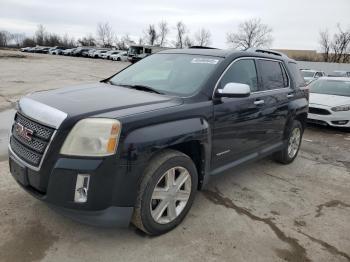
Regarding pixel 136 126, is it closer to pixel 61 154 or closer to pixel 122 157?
pixel 122 157

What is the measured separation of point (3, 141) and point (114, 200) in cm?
395

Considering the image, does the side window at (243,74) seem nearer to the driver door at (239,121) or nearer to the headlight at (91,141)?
the driver door at (239,121)

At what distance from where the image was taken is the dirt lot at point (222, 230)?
3.06 m

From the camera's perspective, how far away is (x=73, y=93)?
3572mm

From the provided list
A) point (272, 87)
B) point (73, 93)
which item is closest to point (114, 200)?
point (73, 93)

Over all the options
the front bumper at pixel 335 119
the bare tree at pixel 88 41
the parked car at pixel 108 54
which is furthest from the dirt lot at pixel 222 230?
the bare tree at pixel 88 41

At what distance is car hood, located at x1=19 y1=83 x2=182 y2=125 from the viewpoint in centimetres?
298

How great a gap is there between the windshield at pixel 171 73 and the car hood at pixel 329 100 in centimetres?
589

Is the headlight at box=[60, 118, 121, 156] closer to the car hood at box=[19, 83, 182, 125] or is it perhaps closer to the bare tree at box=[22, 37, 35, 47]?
the car hood at box=[19, 83, 182, 125]

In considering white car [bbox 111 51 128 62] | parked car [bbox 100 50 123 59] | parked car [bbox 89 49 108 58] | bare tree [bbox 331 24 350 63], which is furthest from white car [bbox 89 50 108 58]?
bare tree [bbox 331 24 350 63]

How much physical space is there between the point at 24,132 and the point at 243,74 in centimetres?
262

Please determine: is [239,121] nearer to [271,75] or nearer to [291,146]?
[271,75]

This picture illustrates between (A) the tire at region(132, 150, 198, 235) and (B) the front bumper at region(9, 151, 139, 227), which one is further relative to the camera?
(A) the tire at region(132, 150, 198, 235)

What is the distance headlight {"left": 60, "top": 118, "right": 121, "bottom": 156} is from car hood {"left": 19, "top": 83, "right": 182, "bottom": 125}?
138mm
